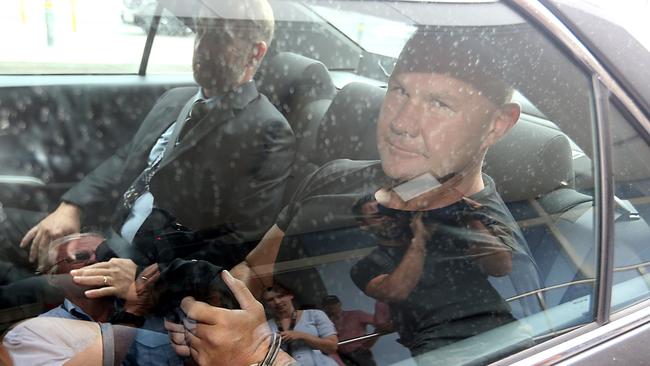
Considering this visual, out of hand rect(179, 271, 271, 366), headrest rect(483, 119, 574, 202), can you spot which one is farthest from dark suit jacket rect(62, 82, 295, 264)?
headrest rect(483, 119, 574, 202)

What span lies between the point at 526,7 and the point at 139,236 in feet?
3.40

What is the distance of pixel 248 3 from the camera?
1634 millimetres

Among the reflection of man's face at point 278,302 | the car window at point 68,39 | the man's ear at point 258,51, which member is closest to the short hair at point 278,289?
the reflection of man's face at point 278,302

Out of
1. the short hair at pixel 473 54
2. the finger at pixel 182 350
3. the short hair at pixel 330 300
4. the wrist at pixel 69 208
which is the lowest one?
the finger at pixel 182 350

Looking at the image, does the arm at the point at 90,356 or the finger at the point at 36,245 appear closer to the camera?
the arm at the point at 90,356

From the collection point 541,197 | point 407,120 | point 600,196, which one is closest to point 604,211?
point 600,196

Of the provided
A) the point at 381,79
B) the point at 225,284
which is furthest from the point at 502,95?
the point at 225,284

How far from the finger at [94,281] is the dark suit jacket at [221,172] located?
0.64 ft

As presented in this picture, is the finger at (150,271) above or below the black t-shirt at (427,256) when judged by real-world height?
below

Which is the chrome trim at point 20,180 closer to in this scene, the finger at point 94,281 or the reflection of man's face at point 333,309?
the finger at point 94,281

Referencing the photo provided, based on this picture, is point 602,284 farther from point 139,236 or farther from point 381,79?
point 139,236

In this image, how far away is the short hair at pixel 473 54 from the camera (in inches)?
59.2

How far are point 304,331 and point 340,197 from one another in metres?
0.32

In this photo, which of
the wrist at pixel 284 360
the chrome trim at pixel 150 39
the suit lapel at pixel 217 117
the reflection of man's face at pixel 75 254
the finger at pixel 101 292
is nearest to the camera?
the wrist at pixel 284 360
